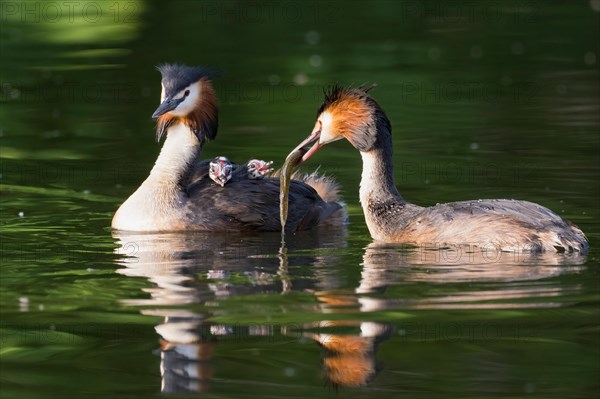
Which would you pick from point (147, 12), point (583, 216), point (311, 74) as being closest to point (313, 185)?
point (583, 216)

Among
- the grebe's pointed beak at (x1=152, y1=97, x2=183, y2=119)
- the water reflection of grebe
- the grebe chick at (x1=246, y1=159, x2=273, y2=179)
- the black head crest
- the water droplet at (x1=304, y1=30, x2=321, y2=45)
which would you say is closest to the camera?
the water reflection of grebe

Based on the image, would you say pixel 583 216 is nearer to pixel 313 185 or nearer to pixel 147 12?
pixel 313 185

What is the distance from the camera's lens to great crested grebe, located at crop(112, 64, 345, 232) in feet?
39.5

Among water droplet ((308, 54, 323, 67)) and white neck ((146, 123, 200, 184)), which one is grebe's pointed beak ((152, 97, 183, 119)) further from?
water droplet ((308, 54, 323, 67))

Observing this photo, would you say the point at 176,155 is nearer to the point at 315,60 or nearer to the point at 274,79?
the point at 274,79

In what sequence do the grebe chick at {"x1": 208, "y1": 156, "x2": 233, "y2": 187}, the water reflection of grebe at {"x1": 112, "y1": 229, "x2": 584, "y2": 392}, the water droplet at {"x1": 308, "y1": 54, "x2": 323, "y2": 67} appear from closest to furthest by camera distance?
1. the water reflection of grebe at {"x1": 112, "y1": 229, "x2": 584, "y2": 392}
2. the grebe chick at {"x1": 208, "y1": 156, "x2": 233, "y2": 187}
3. the water droplet at {"x1": 308, "y1": 54, "x2": 323, "y2": 67}

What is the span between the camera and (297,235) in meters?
12.2

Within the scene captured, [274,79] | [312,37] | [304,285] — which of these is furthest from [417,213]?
[312,37]

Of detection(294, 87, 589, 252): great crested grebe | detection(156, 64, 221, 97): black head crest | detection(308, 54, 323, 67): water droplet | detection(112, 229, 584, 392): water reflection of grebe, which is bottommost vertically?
detection(112, 229, 584, 392): water reflection of grebe

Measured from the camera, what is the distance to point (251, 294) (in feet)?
31.0

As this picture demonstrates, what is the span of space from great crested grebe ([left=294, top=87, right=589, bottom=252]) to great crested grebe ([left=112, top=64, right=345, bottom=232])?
3.02ft

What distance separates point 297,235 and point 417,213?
1424 mm

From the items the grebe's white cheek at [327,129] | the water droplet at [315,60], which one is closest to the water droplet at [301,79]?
the water droplet at [315,60]

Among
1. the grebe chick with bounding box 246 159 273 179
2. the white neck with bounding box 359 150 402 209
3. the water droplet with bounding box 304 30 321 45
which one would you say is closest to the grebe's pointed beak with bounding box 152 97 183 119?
the grebe chick with bounding box 246 159 273 179
